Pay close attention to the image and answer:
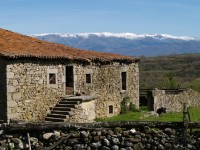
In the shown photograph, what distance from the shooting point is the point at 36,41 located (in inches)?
991

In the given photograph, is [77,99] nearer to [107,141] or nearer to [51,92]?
[51,92]

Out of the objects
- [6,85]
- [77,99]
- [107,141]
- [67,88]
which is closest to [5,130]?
[107,141]

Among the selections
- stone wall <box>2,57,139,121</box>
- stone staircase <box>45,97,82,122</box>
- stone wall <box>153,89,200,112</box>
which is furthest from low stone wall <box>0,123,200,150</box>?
stone wall <box>153,89,200,112</box>

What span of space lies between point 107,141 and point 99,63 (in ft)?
49.0

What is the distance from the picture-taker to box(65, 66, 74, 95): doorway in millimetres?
23344

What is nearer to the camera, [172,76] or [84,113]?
[84,113]

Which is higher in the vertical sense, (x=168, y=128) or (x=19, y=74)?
(x=19, y=74)

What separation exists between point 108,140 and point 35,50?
12418mm

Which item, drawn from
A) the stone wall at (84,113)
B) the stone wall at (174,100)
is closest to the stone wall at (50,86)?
the stone wall at (84,113)

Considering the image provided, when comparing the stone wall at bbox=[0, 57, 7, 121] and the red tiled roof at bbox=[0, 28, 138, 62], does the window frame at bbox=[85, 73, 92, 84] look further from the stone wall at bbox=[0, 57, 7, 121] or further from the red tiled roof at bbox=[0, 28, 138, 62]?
the stone wall at bbox=[0, 57, 7, 121]

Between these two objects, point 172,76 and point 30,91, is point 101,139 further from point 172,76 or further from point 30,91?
point 172,76

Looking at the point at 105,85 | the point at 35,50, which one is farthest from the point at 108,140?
the point at 105,85

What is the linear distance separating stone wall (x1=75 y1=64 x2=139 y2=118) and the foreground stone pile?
43.3 ft

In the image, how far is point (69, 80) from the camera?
23859 mm
